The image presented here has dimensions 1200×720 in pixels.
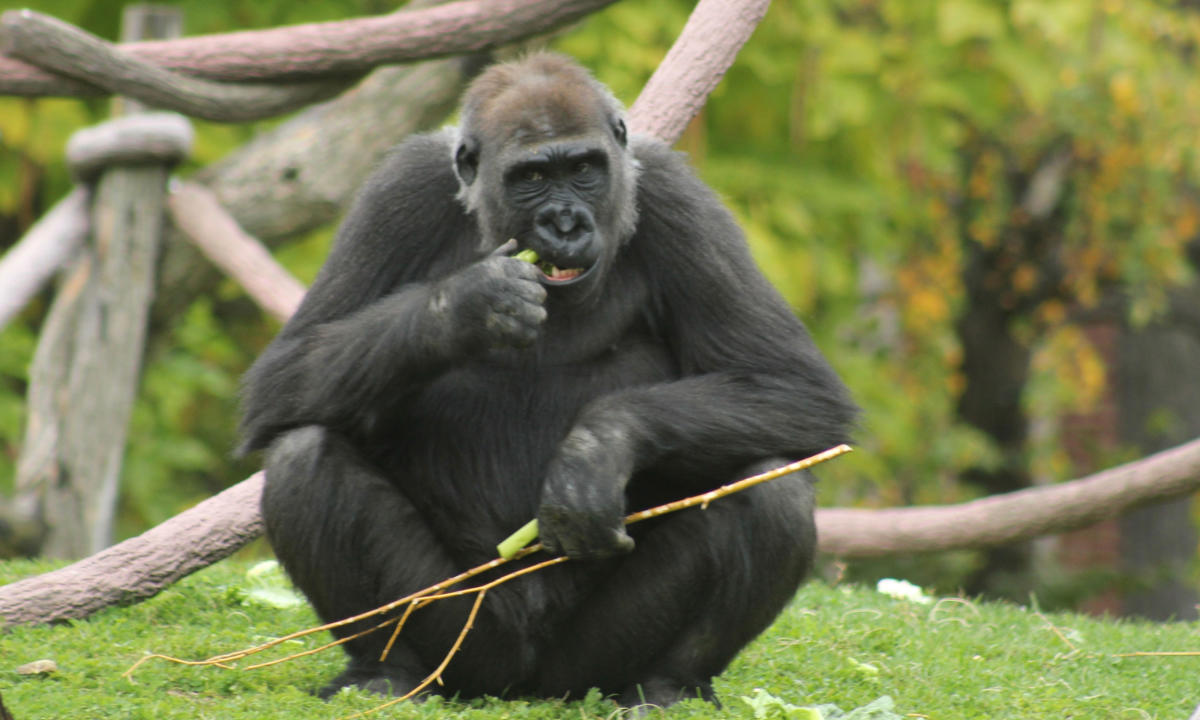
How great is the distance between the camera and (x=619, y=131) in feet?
12.5

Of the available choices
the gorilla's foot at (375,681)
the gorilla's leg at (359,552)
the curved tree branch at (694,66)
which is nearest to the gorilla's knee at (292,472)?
the gorilla's leg at (359,552)

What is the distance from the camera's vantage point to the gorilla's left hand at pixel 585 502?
128 inches

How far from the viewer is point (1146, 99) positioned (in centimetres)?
993

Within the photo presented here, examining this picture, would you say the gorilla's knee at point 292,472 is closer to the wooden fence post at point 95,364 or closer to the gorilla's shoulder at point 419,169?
the gorilla's shoulder at point 419,169

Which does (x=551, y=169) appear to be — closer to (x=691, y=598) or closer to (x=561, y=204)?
(x=561, y=204)

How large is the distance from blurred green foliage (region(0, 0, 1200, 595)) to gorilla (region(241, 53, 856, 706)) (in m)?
2.24

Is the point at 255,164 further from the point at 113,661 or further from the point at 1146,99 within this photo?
the point at 1146,99

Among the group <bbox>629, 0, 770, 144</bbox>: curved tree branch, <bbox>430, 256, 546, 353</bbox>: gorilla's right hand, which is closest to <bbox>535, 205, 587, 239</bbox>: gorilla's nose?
<bbox>430, 256, 546, 353</bbox>: gorilla's right hand

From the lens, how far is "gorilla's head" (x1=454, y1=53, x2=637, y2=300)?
3.47 m

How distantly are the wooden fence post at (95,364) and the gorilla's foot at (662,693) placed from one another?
3.31m

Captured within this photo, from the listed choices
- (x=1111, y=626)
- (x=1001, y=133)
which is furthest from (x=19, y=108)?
(x=1001, y=133)

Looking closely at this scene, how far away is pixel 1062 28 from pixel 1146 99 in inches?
120

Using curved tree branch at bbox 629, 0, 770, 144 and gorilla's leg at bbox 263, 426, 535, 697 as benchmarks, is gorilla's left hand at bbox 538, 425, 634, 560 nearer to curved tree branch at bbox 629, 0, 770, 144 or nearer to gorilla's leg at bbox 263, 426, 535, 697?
gorilla's leg at bbox 263, 426, 535, 697

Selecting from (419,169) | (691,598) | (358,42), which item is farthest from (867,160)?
(691,598)
